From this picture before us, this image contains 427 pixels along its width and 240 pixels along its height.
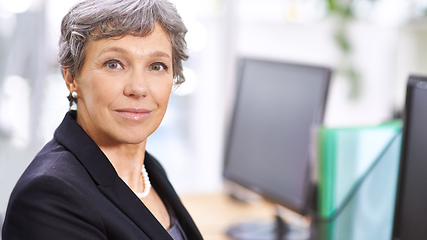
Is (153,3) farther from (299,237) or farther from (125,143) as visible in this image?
(299,237)

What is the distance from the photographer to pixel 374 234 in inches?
55.3

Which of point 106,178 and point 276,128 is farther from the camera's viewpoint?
point 276,128

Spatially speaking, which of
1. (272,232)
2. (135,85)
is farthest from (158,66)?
(272,232)

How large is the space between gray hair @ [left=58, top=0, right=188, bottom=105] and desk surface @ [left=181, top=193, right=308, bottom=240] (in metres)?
1.16

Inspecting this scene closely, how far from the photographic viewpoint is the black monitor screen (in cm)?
162

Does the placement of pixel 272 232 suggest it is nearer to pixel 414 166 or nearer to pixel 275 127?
pixel 275 127

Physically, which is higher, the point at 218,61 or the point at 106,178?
the point at 218,61

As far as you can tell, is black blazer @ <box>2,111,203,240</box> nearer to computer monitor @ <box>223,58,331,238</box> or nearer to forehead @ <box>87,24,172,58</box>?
forehead @ <box>87,24,172,58</box>

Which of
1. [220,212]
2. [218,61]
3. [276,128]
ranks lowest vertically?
[220,212]

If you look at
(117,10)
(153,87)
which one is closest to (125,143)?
(153,87)

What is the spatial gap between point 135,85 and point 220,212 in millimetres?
1523

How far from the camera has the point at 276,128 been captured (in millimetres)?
1770

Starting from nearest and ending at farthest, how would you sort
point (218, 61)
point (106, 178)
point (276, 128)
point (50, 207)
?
point (50, 207)
point (106, 178)
point (276, 128)
point (218, 61)

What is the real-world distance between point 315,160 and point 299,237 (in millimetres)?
480
